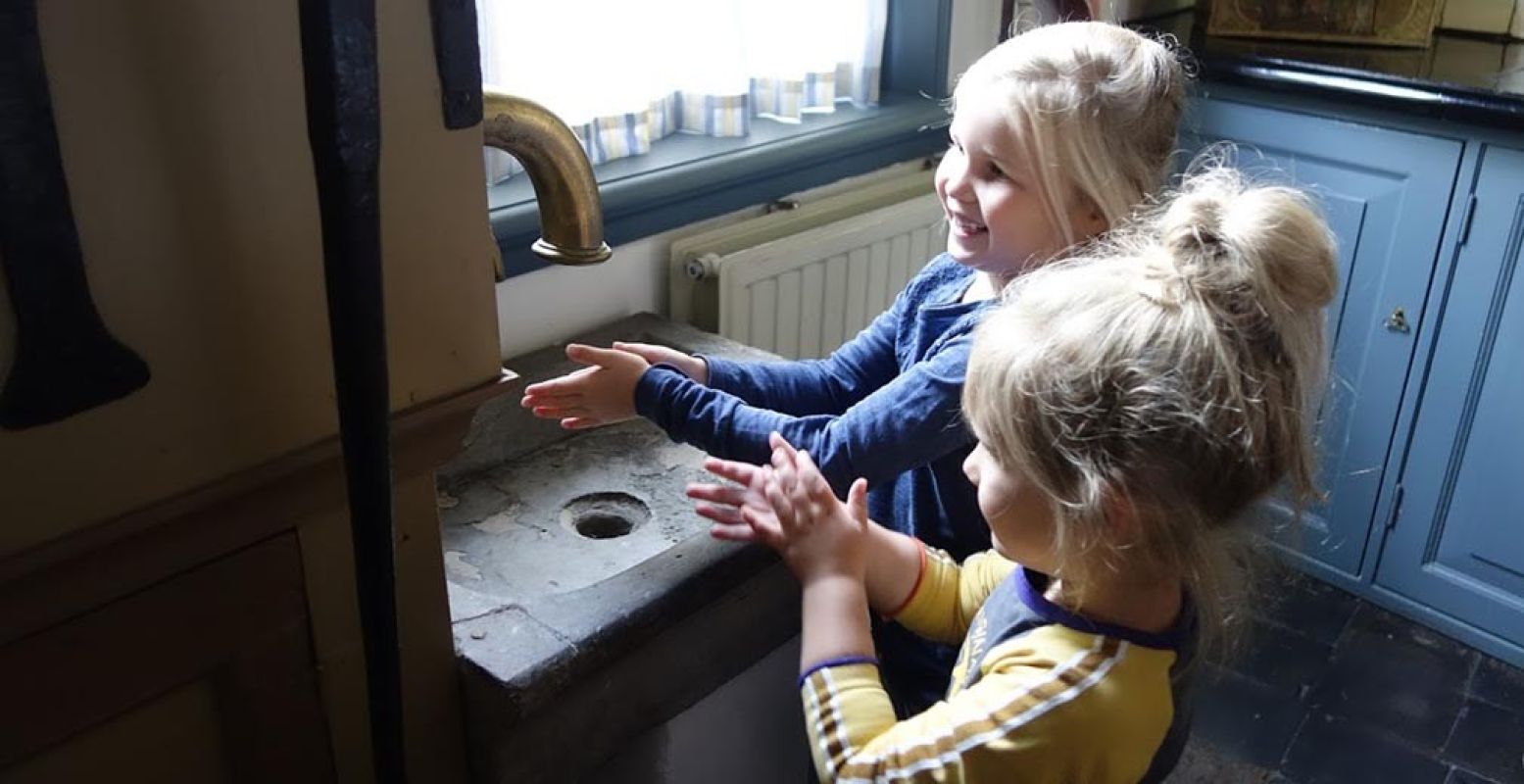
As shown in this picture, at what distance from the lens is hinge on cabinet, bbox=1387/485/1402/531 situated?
6.49ft

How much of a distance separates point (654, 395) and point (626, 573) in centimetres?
15

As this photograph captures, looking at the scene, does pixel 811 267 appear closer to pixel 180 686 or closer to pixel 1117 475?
pixel 1117 475

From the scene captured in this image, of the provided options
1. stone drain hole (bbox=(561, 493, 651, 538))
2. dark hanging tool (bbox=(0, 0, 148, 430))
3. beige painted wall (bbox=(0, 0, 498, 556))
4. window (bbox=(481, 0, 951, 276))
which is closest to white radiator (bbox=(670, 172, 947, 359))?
window (bbox=(481, 0, 951, 276))

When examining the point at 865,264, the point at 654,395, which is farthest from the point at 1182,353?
the point at 865,264

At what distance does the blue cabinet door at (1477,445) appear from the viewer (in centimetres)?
176

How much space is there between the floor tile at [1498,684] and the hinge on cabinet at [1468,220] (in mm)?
694

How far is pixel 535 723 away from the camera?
0.92 meters

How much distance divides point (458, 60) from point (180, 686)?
1.28 feet

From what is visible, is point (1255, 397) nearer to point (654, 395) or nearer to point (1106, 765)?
point (1106, 765)

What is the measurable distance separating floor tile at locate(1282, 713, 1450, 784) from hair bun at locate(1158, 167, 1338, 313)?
120 centimetres

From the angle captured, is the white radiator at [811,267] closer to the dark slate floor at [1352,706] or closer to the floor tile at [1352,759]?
the dark slate floor at [1352,706]

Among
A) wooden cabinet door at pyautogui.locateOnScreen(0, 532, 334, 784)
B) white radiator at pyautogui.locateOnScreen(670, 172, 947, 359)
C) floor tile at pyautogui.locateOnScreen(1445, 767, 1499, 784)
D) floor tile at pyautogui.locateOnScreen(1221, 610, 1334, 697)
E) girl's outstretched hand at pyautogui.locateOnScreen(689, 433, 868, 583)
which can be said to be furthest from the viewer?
floor tile at pyautogui.locateOnScreen(1221, 610, 1334, 697)

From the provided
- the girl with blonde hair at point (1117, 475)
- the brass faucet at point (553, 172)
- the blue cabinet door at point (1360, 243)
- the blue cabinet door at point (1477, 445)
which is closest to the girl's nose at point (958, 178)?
the girl with blonde hair at point (1117, 475)

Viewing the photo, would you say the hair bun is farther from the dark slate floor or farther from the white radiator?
the dark slate floor
